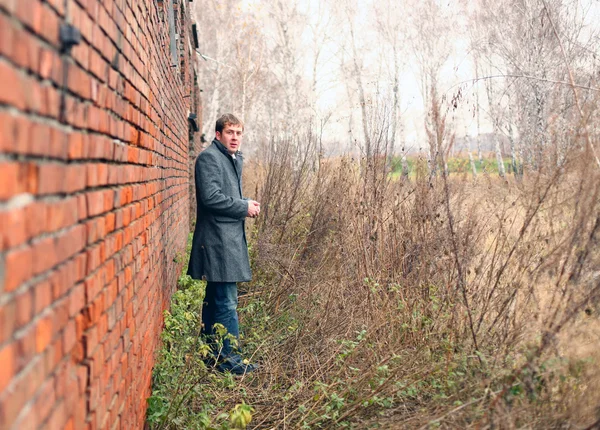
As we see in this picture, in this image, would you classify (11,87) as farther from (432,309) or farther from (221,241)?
(221,241)

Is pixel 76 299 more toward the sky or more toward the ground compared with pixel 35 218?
more toward the ground

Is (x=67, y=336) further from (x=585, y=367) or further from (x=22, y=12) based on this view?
(x=585, y=367)

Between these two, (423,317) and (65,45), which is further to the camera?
(423,317)

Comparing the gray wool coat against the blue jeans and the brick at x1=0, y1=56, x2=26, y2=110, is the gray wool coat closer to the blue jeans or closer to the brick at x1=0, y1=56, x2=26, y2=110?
the blue jeans

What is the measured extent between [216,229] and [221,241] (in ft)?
0.36

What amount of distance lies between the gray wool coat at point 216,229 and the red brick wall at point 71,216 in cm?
178

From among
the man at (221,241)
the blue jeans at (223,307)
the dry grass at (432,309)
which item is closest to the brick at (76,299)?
the dry grass at (432,309)

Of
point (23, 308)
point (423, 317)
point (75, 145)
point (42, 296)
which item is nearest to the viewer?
point (23, 308)

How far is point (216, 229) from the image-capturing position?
504 centimetres

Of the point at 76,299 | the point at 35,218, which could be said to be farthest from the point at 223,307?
the point at 35,218

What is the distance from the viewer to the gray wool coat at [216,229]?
4969mm

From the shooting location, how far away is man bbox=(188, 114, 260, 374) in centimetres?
497

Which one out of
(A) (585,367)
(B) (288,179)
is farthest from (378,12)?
(A) (585,367)

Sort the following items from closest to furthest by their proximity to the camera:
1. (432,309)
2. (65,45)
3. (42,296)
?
(42,296) → (65,45) → (432,309)
